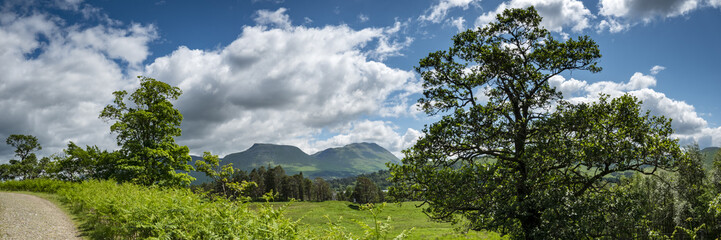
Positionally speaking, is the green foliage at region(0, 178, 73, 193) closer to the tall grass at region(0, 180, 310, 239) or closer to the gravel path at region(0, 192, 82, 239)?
the gravel path at region(0, 192, 82, 239)

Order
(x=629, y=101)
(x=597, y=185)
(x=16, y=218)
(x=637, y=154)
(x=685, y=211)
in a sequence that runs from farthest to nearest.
Answer: (x=685, y=211) < (x=16, y=218) < (x=597, y=185) < (x=629, y=101) < (x=637, y=154)

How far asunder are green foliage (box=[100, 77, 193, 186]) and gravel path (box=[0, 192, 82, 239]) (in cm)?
1173

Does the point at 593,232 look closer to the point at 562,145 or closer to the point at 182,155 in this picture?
the point at 562,145

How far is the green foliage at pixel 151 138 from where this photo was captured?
31.4m

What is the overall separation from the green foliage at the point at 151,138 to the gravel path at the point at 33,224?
1173 cm

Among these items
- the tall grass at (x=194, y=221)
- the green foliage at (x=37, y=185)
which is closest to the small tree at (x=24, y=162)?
the green foliage at (x=37, y=185)

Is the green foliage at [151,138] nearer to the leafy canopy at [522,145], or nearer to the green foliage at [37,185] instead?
the green foliage at [37,185]

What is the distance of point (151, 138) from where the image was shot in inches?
1334

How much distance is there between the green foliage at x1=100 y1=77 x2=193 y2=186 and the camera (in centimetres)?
3142

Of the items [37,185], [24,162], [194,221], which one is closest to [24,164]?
[24,162]

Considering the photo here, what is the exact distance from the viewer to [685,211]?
54.5 meters

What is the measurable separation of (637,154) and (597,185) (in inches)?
118

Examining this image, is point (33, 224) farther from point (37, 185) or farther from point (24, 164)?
point (24, 164)

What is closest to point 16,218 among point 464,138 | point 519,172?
point 464,138
